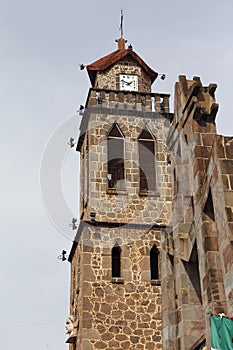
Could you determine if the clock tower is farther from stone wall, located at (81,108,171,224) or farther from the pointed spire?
the pointed spire

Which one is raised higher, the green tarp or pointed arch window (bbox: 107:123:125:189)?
pointed arch window (bbox: 107:123:125:189)

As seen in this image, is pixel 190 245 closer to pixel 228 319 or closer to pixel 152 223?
pixel 228 319

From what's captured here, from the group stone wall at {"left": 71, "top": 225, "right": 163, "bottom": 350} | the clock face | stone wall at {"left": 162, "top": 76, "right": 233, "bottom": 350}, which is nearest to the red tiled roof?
the clock face

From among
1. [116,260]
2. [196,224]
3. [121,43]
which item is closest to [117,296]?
[116,260]

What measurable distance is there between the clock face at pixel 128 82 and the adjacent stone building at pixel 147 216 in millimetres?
48

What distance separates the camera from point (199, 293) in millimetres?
13492

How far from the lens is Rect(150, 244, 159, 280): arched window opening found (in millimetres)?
23089

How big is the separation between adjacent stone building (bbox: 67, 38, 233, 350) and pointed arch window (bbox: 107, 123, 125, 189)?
4cm

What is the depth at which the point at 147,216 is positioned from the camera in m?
24.0

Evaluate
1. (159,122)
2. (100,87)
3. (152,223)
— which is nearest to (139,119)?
(159,122)

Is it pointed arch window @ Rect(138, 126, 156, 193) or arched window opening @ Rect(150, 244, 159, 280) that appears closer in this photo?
arched window opening @ Rect(150, 244, 159, 280)

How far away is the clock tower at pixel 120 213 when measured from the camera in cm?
2170

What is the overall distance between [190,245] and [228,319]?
10.2ft

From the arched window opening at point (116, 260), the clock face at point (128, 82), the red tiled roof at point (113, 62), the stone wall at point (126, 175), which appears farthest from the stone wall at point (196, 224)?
the red tiled roof at point (113, 62)
